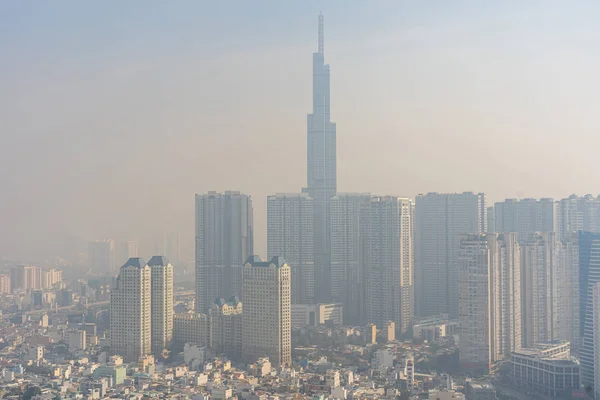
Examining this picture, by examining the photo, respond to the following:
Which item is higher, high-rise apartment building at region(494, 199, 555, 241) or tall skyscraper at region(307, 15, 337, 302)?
tall skyscraper at region(307, 15, 337, 302)

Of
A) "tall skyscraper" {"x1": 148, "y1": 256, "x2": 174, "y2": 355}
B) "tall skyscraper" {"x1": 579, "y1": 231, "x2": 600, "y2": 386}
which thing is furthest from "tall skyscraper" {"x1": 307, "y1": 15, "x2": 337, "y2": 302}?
"tall skyscraper" {"x1": 579, "y1": 231, "x2": 600, "y2": 386}

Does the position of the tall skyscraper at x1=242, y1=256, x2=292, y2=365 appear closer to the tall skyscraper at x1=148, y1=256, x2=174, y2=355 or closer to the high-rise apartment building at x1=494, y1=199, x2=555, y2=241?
the tall skyscraper at x1=148, y1=256, x2=174, y2=355

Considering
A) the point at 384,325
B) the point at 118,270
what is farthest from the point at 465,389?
the point at 118,270

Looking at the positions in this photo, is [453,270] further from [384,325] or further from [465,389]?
[465,389]

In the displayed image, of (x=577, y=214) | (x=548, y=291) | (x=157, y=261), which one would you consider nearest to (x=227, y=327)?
(x=157, y=261)

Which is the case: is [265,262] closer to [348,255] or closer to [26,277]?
[26,277]

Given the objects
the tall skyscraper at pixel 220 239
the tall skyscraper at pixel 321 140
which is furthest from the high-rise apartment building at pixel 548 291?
the tall skyscraper at pixel 321 140
